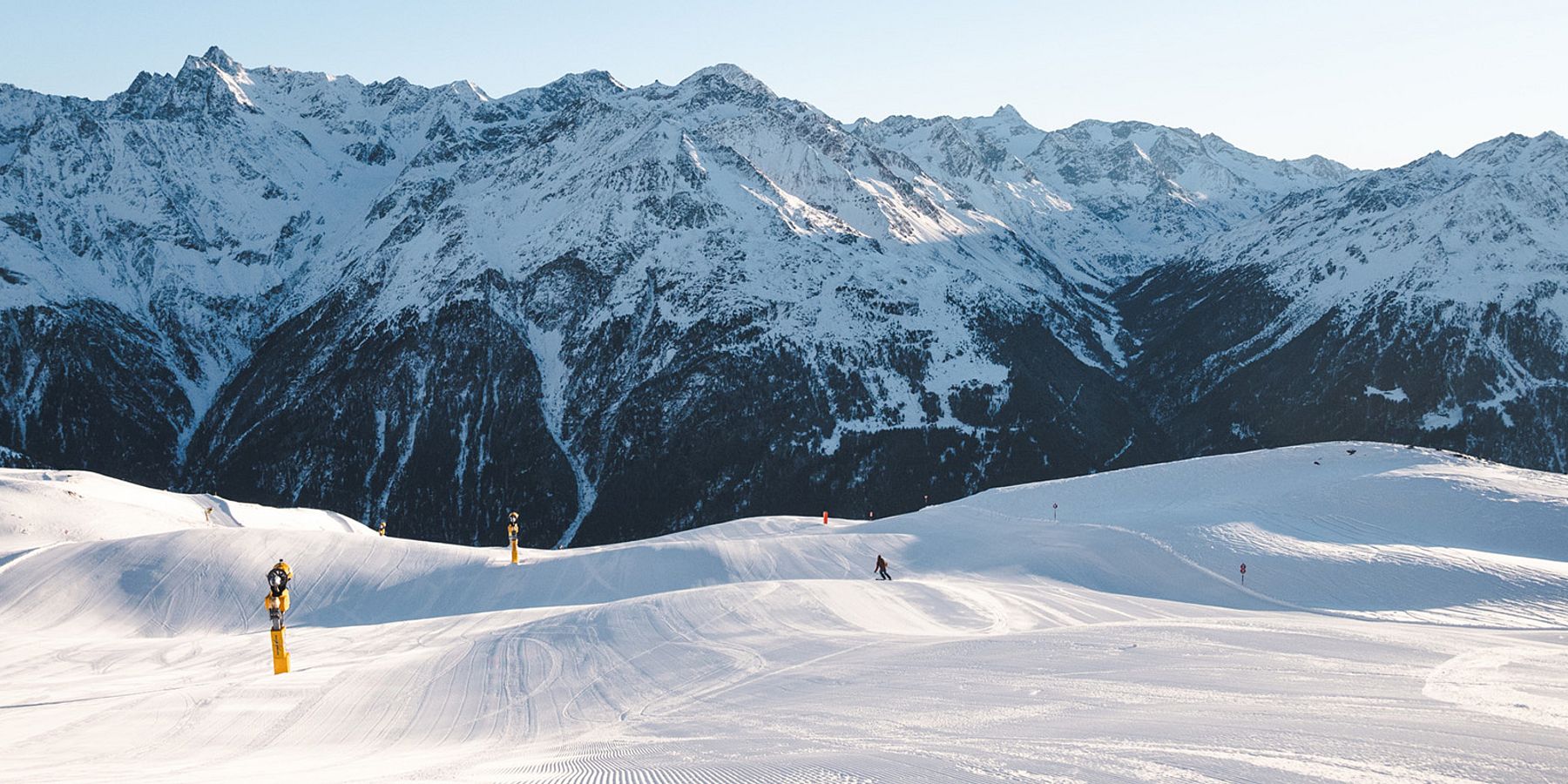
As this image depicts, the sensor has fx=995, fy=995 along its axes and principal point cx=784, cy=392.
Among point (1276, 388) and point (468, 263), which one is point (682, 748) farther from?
point (1276, 388)

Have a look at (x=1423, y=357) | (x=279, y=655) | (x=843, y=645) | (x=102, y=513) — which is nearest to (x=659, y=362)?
(x=102, y=513)

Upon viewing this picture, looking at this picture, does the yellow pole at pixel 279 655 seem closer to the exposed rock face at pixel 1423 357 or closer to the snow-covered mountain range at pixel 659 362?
the snow-covered mountain range at pixel 659 362

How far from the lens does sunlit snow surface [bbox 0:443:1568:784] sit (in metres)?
17.0

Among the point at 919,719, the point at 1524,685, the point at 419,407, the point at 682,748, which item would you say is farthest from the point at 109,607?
the point at 419,407

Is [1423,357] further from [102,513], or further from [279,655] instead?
[279,655]

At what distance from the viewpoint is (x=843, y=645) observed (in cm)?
3020

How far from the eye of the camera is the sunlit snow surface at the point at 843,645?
671 inches

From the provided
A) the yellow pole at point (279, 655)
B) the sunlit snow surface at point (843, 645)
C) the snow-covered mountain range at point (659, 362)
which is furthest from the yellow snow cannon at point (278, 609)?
the snow-covered mountain range at point (659, 362)

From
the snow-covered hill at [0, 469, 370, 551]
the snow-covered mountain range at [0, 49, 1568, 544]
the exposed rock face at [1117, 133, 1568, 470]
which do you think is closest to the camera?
the snow-covered hill at [0, 469, 370, 551]

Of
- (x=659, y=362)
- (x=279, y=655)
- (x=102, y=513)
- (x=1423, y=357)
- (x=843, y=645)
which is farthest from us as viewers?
(x=1423, y=357)

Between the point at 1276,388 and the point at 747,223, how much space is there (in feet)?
321

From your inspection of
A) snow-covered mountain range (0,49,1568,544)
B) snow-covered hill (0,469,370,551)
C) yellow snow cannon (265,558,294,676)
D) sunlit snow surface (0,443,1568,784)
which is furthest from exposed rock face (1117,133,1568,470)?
yellow snow cannon (265,558,294,676)

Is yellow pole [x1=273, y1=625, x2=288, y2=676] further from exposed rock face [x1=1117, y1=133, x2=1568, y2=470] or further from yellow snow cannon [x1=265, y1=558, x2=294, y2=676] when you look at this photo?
exposed rock face [x1=1117, y1=133, x2=1568, y2=470]

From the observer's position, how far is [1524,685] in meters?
21.7
